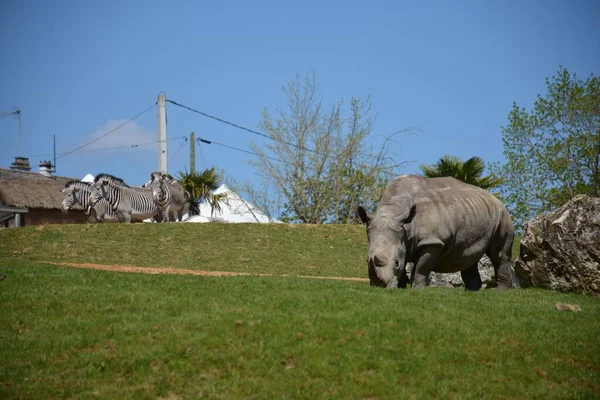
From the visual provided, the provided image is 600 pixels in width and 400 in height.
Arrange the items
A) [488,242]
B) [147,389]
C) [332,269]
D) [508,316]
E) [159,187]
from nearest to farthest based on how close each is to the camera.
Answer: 1. [147,389]
2. [508,316]
3. [488,242]
4. [332,269]
5. [159,187]

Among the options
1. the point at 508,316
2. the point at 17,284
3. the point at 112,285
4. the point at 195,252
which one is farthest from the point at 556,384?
the point at 195,252

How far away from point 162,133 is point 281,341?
3130 centimetres

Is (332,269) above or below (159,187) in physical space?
below

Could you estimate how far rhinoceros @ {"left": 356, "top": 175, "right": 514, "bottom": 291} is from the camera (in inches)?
569

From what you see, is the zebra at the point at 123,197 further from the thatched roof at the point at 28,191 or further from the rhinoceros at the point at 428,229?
the rhinoceros at the point at 428,229

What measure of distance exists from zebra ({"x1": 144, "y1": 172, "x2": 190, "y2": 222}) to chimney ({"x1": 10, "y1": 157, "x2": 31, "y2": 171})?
16.6 meters

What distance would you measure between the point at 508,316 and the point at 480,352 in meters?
2.01

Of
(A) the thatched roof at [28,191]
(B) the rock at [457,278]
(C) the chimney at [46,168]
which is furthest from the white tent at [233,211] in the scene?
(B) the rock at [457,278]

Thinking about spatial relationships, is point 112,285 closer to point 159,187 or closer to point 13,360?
point 13,360

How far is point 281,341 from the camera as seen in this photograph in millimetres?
10922

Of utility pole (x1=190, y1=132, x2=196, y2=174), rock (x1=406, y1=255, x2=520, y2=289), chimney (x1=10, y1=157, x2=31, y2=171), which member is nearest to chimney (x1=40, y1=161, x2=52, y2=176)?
chimney (x1=10, y1=157, x2=31, y2=171)

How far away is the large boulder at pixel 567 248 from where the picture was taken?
17.1m

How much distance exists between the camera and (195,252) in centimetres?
3047

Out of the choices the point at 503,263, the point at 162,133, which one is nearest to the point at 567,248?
the point at 503,263
